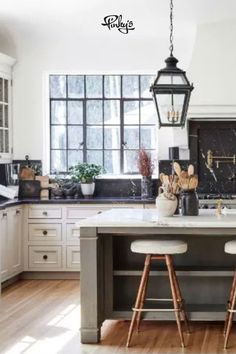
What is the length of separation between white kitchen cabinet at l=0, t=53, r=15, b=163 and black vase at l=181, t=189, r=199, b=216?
3089 millimetres

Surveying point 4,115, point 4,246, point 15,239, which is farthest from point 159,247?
point 4,115

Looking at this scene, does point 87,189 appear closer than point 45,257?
No

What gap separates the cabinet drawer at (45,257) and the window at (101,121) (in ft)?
3.84

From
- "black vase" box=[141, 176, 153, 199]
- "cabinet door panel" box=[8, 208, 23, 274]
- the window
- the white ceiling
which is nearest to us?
the white ceiling

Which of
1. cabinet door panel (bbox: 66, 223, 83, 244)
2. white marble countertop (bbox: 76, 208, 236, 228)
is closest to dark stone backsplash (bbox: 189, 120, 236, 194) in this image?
cabinet door panel (bbox: 66, 223, 83, 244)

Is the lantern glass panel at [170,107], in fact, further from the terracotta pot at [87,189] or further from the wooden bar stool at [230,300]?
the terracotta pot at [87,189]

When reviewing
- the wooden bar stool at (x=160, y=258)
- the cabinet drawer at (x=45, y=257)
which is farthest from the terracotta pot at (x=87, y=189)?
the wooden bar stool at (x=160, y=258)

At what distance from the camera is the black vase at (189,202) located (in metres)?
4.84

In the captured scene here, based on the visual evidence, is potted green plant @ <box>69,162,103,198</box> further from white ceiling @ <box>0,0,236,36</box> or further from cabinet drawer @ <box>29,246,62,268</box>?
white ceiling @ <box>0,0,236,36</box>

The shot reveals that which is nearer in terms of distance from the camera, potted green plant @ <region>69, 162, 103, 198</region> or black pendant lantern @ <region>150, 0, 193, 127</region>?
black pendant lantern @ <region>150, 0, 193, 127</region>

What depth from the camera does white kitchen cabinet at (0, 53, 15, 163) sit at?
7414 mm

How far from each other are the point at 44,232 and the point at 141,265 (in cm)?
237

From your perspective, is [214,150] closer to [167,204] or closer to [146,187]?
[146,187]

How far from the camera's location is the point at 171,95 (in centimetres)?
427
